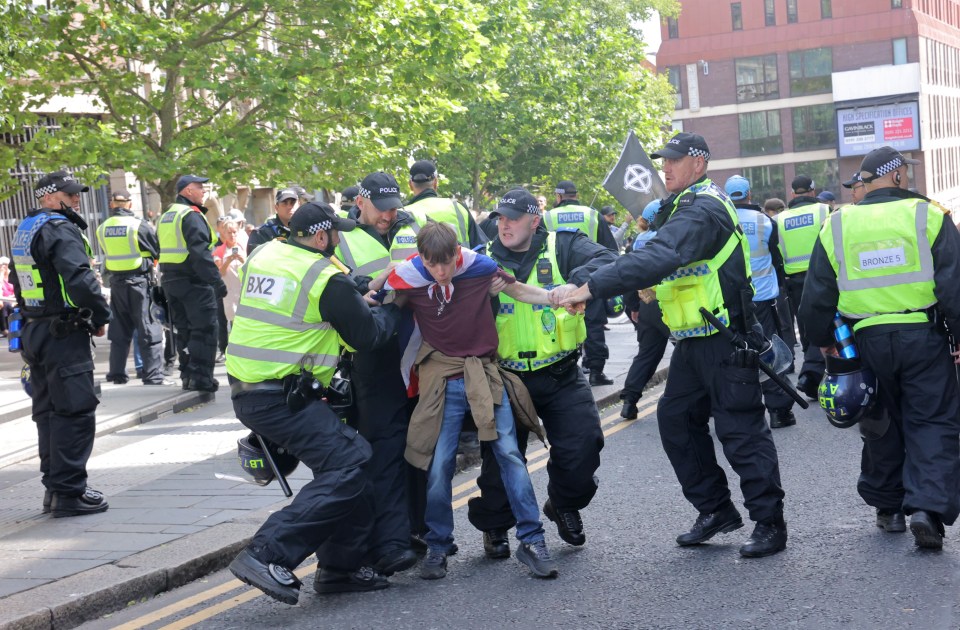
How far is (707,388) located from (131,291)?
8748mm

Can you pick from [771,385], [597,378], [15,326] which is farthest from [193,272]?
[771,385]

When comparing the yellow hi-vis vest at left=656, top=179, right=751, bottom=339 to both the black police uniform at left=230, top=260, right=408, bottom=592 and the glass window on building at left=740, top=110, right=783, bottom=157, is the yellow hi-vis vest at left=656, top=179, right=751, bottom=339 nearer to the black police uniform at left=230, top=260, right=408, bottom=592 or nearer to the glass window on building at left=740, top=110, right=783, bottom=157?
the black police uniform at left=230, top=260, right=408, bottom=592

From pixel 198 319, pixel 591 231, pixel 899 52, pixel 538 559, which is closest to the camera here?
pixel 538 559

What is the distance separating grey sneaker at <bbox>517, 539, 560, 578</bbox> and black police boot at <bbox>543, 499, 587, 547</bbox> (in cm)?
40

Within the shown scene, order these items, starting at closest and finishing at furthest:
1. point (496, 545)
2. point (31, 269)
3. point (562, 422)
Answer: point (562, 422) < point (496, 545) < point (31, 269)

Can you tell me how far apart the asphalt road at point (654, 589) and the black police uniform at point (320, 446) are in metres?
0.34

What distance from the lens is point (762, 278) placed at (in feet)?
35.2

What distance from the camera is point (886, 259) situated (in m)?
6.01

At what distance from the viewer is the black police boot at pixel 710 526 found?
634cm

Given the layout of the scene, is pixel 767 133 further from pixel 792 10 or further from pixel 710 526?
pixel 710 526

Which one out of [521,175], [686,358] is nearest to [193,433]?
[686,358]

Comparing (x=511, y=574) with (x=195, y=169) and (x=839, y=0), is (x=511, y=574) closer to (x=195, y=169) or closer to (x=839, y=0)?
(x=195, y=169)

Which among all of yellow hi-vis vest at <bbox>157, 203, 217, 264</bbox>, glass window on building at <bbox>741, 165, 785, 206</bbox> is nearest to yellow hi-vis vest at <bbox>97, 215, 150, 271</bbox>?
yellow hi-vis vest at <bbox>157, 203, 217, 264</bbox>

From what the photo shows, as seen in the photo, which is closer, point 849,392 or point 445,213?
point 849,392
